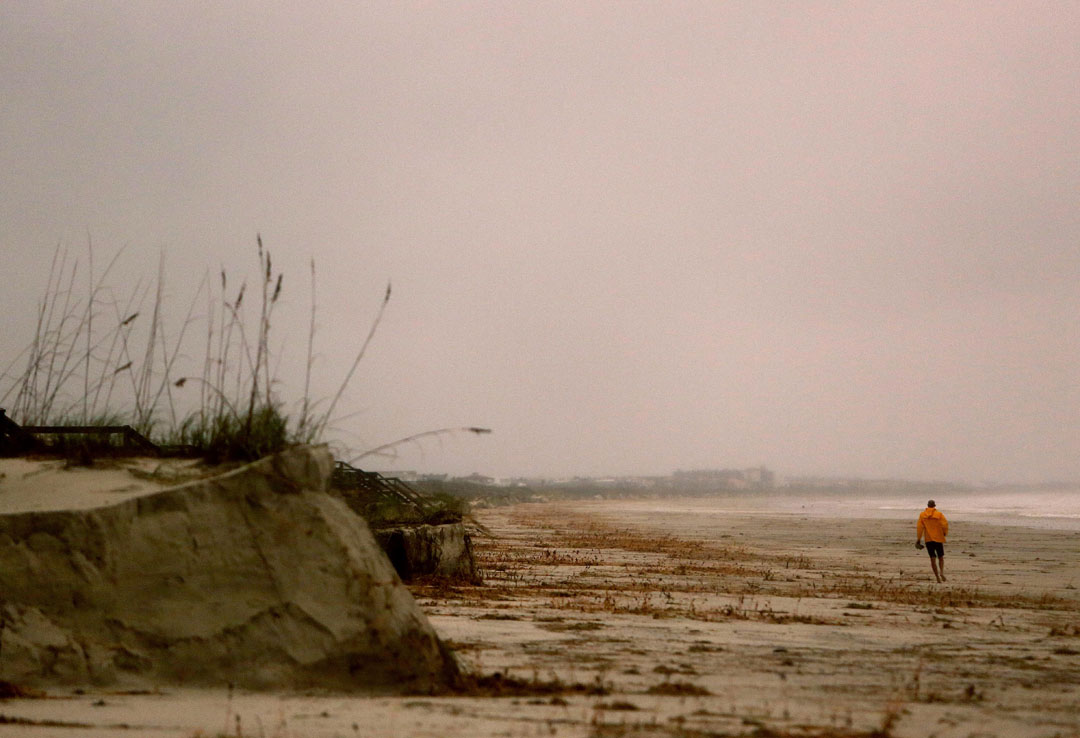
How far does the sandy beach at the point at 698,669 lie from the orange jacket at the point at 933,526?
Answer: 1121 mm

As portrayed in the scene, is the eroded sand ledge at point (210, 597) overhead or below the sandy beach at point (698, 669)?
overhead

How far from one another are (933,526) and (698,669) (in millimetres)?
10428

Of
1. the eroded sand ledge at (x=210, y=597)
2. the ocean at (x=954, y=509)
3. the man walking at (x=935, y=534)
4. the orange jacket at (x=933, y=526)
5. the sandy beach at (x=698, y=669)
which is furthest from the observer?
the ocean at (x=954, y=509)

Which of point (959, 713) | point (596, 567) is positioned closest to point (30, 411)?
point (959, 713)

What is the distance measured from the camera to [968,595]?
12.3 m

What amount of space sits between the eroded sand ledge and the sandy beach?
0.66 feet

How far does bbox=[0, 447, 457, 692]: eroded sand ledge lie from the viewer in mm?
5297

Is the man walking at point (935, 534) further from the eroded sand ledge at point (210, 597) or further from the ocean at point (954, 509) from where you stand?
the ocean at point (954, 509)

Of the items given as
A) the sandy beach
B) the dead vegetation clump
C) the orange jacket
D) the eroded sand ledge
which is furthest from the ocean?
the eroded sand ledge

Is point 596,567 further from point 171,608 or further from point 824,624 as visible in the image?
point 171,608

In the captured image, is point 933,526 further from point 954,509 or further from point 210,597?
point 954,509

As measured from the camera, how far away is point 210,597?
5445 millimetres

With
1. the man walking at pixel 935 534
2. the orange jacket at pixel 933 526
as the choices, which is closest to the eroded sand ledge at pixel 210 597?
the man walking at pixel 935 534

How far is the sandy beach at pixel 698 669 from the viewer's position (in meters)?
4.63
